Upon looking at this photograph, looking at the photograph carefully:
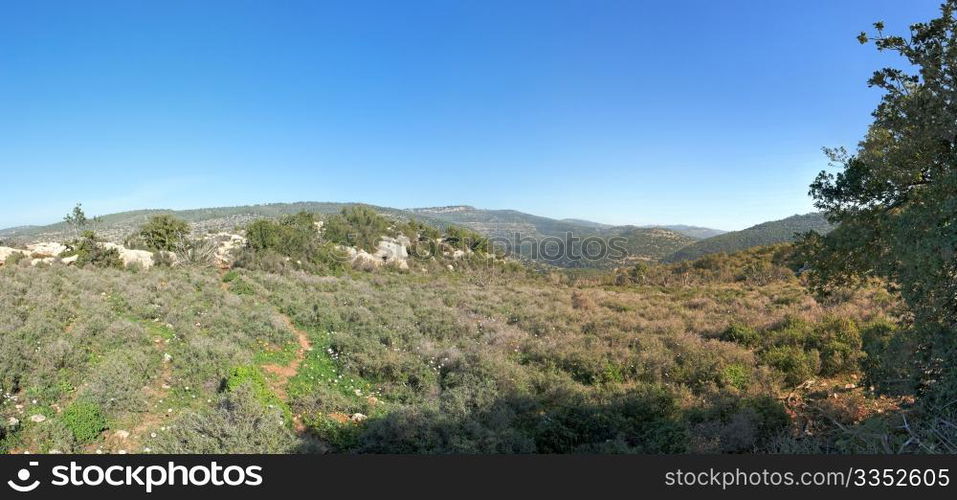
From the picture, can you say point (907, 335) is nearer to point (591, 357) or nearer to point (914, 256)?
point (914, 256)

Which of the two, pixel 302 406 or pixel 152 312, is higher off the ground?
pixel 152 312

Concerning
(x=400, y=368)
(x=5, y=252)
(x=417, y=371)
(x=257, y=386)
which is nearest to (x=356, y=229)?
(x=5, y=252)

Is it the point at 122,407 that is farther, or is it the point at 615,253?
the point at 615,253

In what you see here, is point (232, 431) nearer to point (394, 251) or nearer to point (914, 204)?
point (914, 204)

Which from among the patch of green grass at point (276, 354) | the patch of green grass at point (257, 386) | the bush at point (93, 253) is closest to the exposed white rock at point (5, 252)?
the bush at point (93, 253)

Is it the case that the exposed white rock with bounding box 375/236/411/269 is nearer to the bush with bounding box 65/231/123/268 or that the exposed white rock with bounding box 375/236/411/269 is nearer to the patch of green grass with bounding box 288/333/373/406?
the bush with bounding box 65/231/123/268

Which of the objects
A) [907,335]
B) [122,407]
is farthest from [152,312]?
[907,335]

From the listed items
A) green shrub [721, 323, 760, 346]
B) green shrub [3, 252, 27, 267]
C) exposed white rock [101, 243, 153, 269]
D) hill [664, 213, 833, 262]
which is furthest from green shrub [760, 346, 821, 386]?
hill [664, 213, 833, 262]
